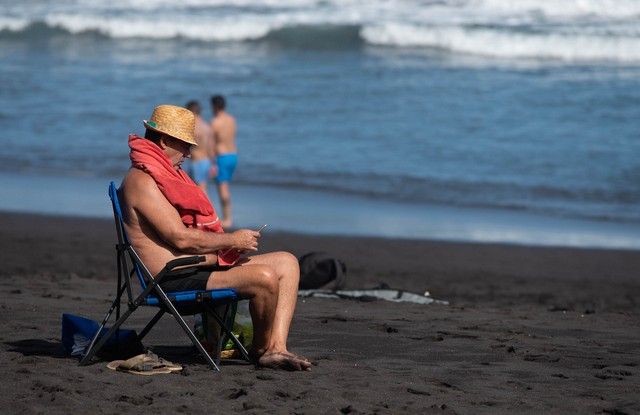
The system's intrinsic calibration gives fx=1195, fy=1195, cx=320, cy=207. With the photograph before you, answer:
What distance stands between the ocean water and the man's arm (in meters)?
8.56

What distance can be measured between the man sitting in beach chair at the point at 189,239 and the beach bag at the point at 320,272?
2992mm

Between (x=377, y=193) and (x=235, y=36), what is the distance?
16.7m

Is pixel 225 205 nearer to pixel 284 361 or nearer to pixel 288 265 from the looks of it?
pixel 288 265

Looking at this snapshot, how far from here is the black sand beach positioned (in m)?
5.17

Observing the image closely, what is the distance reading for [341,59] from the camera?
26.3 meters

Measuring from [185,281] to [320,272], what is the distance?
3.25 metres

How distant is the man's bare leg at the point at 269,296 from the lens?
5.59 meters

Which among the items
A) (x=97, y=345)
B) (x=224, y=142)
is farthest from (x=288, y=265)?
(x=224, y=142)

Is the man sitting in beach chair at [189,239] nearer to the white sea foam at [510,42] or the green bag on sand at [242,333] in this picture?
the green bag on sand at [242,333]

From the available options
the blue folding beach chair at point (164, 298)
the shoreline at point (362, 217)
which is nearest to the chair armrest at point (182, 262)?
the blue folding beach chair at point (164, 298)

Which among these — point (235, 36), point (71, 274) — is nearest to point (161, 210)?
point (71, 274)

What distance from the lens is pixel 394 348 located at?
648 cm

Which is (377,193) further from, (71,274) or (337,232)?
(71,274)

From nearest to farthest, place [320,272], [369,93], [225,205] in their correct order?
[320,272]
[225,205]
[369,93]
